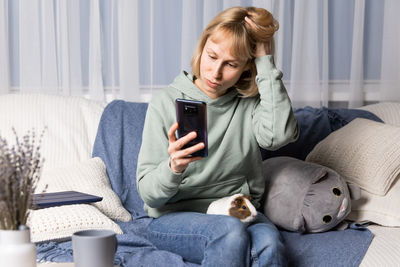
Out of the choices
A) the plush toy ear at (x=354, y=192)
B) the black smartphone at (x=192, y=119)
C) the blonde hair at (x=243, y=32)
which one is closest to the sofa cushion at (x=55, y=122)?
the blonde hair at (x=243, y=32)

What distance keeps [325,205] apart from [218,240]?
0.49 m

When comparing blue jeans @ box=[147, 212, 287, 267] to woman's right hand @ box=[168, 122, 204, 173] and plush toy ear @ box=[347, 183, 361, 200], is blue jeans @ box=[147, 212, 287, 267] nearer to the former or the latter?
woman's right hand @ box=[168, 122, 204, 173]

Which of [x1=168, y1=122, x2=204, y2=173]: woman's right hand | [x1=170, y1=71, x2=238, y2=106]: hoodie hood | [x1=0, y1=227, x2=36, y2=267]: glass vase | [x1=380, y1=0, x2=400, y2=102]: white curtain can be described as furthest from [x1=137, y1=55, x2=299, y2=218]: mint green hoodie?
[x1=380, y1=0, x2=400, y2=102]: white curtain

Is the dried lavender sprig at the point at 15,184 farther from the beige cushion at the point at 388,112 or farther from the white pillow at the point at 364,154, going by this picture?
the beige cushion at the point at 388,112

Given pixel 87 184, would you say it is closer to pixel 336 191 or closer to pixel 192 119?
pixel 192 119

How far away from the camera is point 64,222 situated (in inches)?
60.2

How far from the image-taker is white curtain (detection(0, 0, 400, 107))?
7.55ft

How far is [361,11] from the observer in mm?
2436

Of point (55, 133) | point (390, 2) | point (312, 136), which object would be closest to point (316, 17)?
point (390, 2)

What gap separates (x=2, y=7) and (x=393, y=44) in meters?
1.76

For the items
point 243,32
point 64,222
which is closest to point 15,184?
point 64,222

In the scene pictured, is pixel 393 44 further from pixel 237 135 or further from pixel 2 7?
pixel 2 7

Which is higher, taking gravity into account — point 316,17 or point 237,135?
point 316,17

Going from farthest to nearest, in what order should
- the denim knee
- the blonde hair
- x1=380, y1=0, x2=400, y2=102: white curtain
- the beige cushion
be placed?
1. x1=380, y1=0, x2=400, y2=102: white curtain
2. the beige cushion
3. the blonde hair
4. the denim knee
